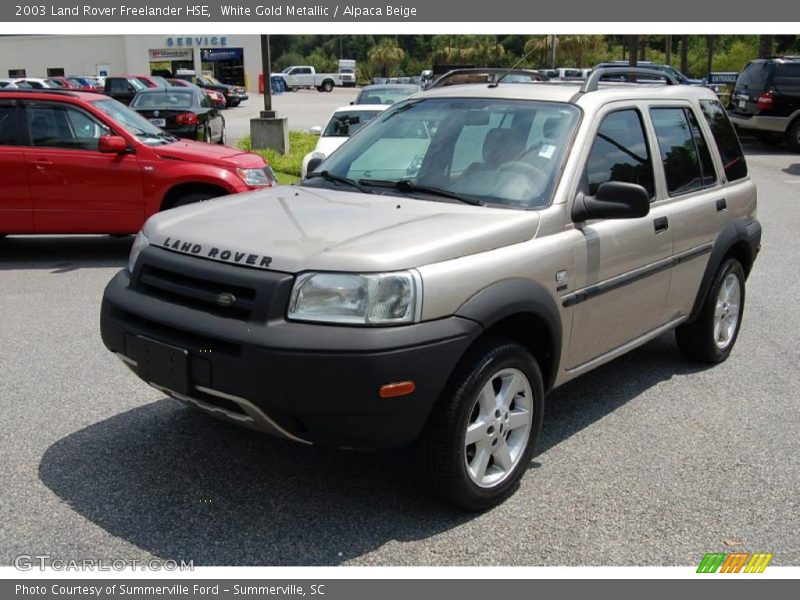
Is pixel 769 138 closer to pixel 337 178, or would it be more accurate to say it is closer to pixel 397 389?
pixel 337 178

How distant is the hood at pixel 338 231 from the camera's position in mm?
3473

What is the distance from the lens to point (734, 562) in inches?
140

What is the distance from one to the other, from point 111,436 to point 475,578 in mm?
2224

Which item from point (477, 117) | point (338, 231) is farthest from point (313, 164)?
point (338, 231)

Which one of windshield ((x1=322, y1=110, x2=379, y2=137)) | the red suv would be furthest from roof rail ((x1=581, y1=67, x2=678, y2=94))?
windshield ((x1=322, y1=110, x2=379, y2=137))

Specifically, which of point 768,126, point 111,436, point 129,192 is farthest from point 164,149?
point 768,126

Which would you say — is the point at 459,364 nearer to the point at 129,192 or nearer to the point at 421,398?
the point at 421,398

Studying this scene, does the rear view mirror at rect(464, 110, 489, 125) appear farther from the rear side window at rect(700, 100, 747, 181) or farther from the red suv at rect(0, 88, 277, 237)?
the red suv at rect(0, 88, 277, 237)

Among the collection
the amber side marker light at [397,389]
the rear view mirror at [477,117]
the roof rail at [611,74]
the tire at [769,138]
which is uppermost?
the roof rail at [611,74]

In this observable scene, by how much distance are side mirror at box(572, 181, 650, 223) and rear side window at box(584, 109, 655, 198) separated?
0.20m

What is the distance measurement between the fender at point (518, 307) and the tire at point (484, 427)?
154 mm

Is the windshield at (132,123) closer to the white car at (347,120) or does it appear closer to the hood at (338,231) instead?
the white car at (347,120)

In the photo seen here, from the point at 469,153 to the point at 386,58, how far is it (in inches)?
3398

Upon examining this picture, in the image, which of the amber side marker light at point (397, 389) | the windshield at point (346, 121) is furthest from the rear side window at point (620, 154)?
the windshield at point (346, 121)
